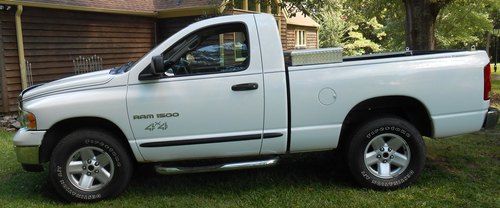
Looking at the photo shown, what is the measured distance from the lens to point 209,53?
500 cm

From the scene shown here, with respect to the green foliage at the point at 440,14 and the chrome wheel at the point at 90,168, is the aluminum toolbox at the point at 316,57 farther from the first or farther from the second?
the green foliage at the point at 440,14

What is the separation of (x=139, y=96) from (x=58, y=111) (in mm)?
788

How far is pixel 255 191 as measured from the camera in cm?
514

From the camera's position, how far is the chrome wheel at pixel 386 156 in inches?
198

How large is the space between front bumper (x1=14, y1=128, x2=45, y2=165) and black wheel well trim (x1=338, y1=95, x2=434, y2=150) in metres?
3.06

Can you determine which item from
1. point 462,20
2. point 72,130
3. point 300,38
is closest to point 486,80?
point 72,130

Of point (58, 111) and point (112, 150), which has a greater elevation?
point (58, 111)

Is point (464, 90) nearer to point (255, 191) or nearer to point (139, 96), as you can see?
point (255, 191)

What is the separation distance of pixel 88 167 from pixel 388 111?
126 inches

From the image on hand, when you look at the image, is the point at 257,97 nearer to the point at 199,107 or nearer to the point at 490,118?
the point at 199,107

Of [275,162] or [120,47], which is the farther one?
[120,47]

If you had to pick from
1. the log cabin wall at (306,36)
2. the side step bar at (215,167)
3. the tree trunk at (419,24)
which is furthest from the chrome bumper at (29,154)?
the log cabin wall at (306,36)

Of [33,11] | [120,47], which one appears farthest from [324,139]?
[120,47]

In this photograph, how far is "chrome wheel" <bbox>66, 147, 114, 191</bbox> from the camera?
4.86 meters
